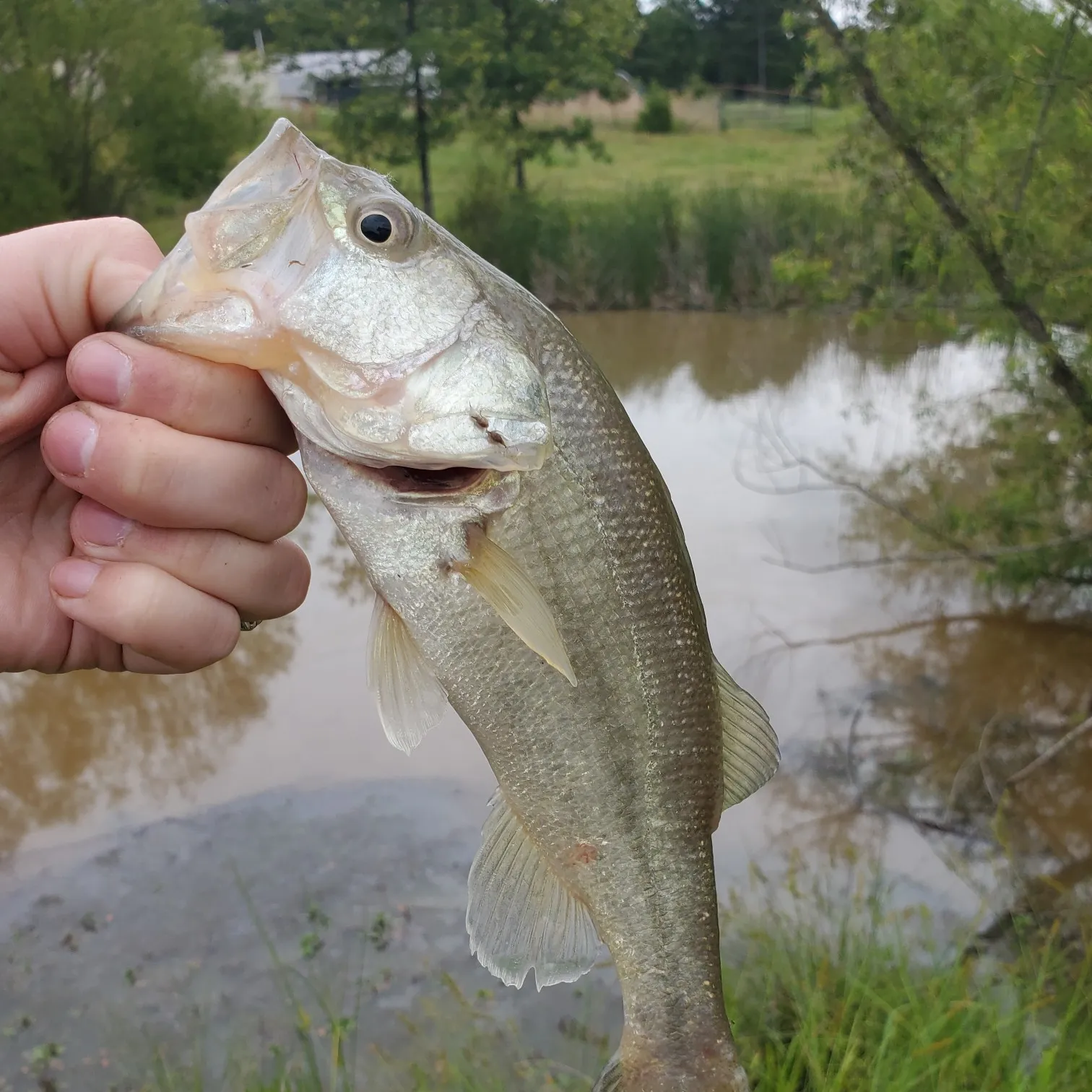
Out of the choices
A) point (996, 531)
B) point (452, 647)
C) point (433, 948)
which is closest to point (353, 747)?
point (433, 948)

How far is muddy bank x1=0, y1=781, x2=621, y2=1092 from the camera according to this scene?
3.91 meters

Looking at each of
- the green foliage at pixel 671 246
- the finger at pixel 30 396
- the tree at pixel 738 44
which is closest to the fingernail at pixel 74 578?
the finger at pixel 30 396

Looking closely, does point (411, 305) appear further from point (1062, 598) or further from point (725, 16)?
point (725, 16)

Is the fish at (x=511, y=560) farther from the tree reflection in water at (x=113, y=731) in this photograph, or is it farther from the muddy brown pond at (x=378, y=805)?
the tree reflection in water at (x=113, y=731)

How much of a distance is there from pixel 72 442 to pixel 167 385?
0.17 meters

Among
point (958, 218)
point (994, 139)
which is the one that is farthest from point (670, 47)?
point (958, 218)

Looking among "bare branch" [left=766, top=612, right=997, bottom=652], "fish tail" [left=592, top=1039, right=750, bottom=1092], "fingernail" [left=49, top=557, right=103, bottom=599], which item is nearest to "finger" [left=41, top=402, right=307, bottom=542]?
"fingernail" [left=49, top=557, right=103, bottom=599]

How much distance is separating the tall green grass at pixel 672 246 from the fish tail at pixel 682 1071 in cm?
1273

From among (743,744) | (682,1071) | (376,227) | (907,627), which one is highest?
(376,227)

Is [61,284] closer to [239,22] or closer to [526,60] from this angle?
[526,60]

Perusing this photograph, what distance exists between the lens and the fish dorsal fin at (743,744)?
179 cm

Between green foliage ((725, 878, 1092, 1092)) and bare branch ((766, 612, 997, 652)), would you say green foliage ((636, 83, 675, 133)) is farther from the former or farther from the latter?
green foliage ((725, 878, 1092, 1092))

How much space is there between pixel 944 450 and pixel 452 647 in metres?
8.75

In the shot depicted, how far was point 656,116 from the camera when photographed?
114 ft
